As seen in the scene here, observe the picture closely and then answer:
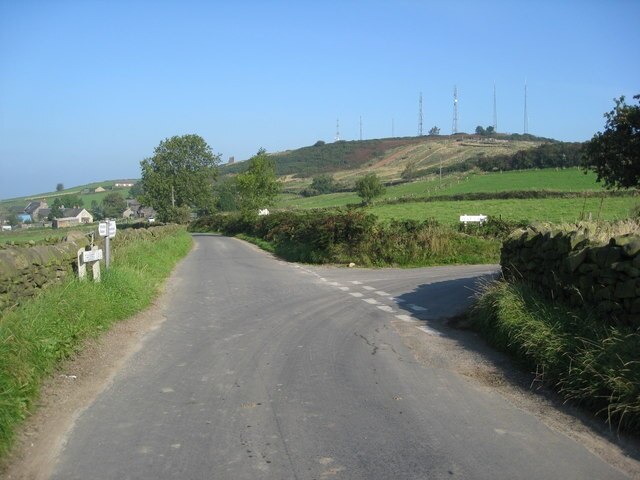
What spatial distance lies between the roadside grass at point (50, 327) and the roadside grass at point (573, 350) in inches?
202

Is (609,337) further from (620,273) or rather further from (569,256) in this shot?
(569,256)

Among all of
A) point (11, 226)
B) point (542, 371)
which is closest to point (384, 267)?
point (542, 371)

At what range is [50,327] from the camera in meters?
7.46

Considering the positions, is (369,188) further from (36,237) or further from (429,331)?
(429,331)

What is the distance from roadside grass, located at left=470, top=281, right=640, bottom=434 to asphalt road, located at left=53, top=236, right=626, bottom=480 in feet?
2.16

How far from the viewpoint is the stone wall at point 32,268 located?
790 centimetres

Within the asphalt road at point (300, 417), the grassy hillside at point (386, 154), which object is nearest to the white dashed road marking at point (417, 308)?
the asphalt road at point (300, 417)

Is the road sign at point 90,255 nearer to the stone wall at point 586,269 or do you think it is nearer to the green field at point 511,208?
the stone wall at point 586,269

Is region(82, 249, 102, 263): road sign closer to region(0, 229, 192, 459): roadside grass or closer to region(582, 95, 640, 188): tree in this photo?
region(0, 229, 192, 459): roadside grass

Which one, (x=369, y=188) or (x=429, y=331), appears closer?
(x=429, y=331)

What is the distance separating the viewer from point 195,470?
4.43 m

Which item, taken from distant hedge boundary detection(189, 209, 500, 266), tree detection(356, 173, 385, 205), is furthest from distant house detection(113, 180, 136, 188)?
distant hedge boundary detection(189, 209, 500, 266)

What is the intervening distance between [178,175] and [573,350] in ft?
256

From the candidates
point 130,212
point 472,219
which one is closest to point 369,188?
point 130,212
